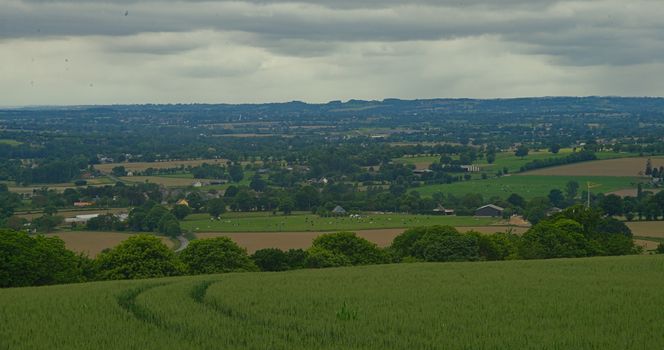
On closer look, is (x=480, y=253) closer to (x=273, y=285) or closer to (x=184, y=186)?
(x=273, y=285)

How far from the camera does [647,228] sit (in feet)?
343

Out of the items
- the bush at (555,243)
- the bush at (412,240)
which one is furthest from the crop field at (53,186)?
the bush at (555,243)

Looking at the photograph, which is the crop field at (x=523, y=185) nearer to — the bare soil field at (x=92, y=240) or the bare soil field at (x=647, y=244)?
the bare soil field at (x=647, y=244)

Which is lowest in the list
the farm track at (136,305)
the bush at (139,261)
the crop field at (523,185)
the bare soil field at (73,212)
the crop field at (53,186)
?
the crop field at (53,186)

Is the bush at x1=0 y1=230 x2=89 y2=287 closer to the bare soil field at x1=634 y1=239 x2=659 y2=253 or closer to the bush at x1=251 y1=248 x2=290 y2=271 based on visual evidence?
the bush at x1=251 y1=248 x2=290 y2=271

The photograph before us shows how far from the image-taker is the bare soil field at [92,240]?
9488 cm

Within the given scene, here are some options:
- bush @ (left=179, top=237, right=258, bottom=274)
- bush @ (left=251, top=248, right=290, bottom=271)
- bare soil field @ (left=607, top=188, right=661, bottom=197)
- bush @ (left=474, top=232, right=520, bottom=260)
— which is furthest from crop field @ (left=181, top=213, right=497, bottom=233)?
bush @ (left=179, top=237, right=258, bottom=274)

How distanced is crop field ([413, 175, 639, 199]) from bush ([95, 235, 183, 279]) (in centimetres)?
9197


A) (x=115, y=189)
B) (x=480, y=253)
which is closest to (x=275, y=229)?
(x=480, y=253)

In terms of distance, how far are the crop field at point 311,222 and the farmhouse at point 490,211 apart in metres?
3.76

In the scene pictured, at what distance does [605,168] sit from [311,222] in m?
81.7

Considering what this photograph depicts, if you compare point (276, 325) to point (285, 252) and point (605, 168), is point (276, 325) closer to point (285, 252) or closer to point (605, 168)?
point (285, 252)

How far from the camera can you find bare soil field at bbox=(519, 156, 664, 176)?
17650 cm

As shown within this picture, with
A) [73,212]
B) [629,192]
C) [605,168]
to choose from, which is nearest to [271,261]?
[73,212]
